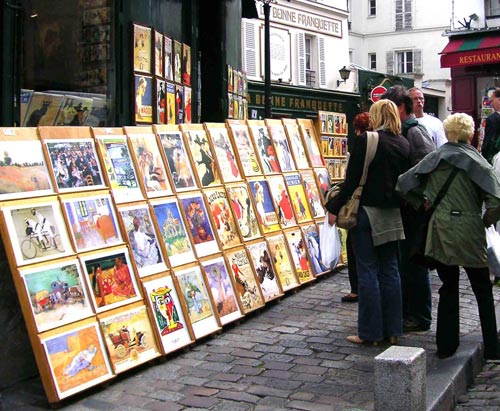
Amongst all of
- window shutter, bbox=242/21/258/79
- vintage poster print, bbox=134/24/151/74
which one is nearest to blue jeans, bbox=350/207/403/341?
vintage poster print, bbox=134/24/151/74

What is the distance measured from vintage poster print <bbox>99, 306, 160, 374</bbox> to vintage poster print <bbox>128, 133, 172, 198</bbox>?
99 cm

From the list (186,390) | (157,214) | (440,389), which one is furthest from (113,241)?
(440,389)

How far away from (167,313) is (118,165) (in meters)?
1.12

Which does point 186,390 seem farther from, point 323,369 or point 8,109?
point 8,109

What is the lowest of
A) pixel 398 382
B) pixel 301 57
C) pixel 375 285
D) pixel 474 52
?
pixel 398 382

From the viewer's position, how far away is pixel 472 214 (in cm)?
538

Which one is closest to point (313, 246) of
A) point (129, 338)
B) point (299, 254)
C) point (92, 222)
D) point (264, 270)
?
point (299, 254)

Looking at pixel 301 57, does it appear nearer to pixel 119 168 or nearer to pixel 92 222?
pixel 119 168

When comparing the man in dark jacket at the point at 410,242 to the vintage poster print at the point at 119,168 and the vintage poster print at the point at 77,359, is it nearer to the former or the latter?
the vintage poster print at the point at 119,168

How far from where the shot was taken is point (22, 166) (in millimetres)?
4727

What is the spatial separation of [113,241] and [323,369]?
5.59ft

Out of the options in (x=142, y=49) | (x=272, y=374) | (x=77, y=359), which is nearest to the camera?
(x=77, y=359)

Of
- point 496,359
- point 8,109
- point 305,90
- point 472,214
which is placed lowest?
point 496,359

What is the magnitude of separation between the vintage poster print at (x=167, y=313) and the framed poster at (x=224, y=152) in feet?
4.94
